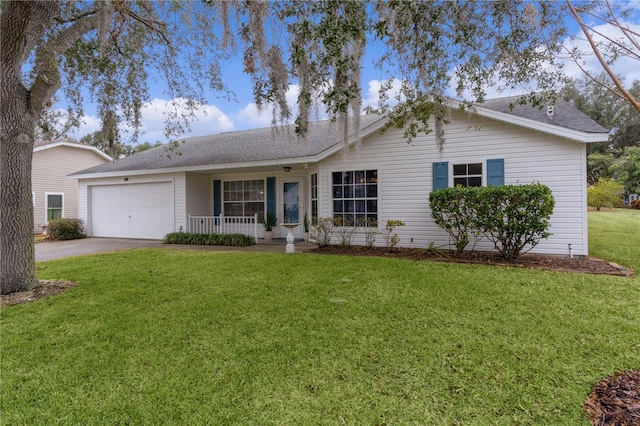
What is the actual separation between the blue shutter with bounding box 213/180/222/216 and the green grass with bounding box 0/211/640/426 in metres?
6.87

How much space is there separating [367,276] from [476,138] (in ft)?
15.2

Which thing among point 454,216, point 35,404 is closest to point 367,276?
point 454,216

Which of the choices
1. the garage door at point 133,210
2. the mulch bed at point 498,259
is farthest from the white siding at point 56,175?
the mulch bed at point 498,259

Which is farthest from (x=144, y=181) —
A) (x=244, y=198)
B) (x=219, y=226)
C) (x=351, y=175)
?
(x=351, y=175)

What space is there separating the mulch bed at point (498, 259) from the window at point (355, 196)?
2.92 feet

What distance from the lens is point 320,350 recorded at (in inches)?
122

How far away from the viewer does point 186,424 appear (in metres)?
2.15

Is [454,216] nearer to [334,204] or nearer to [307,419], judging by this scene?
[334,204]

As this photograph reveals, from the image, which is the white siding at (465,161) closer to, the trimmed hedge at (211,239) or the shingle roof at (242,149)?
the shingle roof at (242,149)

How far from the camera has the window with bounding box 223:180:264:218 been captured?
11.5 metres

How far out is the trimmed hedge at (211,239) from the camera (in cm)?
1001

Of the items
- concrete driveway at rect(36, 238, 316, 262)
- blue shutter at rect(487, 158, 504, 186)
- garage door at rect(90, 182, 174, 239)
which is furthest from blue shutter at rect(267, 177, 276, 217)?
blue shutter at rect(487, 158, 504, 186)

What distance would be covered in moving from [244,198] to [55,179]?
11106mm

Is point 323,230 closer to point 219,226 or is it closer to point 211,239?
point 211,239
